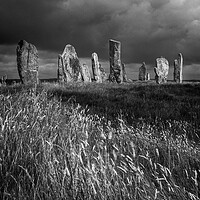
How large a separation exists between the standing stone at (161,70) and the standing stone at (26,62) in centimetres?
1194

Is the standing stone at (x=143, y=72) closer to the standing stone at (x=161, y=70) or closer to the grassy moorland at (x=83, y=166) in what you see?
the standing stone at (x=161, y=70)

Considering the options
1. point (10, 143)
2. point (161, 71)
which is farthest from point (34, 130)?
point (161, 71)

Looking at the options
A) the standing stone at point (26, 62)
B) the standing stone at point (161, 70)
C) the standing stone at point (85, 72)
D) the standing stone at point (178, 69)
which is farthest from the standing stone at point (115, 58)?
the standing stone at point (178, 69)

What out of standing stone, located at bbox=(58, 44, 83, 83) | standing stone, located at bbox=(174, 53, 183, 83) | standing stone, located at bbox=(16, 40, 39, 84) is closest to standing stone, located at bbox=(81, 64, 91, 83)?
standing stone, located at bbox=(58, 44, 83, 83)

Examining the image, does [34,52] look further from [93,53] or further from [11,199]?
[11,199]

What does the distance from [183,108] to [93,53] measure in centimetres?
1886

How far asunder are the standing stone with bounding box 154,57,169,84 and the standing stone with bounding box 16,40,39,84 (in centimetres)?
1194

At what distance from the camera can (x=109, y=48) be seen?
75.9 feet

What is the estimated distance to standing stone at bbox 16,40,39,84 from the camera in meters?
18.0

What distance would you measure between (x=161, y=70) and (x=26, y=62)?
13.2 m

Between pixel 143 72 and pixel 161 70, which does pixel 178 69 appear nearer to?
pixel 161 70

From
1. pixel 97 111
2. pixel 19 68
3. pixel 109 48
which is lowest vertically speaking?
pixel 97 111

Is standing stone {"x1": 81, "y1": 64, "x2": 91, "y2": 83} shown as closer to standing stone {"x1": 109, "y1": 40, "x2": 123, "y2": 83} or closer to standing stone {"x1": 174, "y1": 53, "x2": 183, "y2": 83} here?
standing stone {"x1": 109, "y1": 40, "x2": 123, "y2": 83}

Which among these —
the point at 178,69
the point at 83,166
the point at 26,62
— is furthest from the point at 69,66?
the point at 83,166
